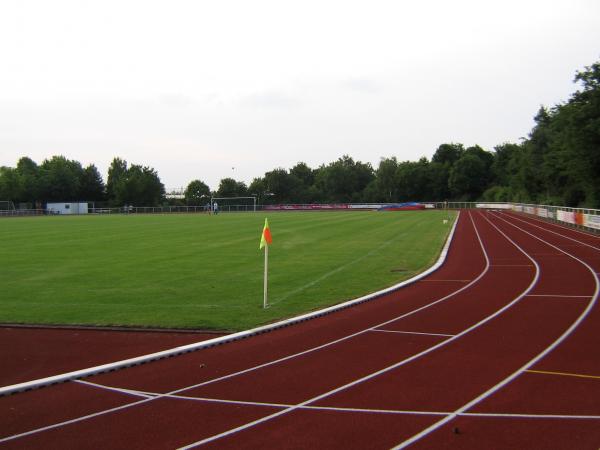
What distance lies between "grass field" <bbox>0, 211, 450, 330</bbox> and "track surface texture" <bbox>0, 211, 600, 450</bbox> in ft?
7.68

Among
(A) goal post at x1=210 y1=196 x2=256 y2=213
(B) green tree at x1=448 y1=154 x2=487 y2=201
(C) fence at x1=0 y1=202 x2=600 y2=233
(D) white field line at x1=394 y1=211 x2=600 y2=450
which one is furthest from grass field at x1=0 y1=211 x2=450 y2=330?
(B) green tree at x1=448 y1=154 x2=487 y2=201

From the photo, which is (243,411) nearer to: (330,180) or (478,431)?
(478,431)

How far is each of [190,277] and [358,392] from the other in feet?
35.6

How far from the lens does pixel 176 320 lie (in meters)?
10.9

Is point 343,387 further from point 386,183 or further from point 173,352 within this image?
point 386,183

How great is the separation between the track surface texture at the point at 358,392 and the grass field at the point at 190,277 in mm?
2339

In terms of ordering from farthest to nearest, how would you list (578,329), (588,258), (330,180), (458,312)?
(330,180) → (588,258) → (458,312) → (578,329)

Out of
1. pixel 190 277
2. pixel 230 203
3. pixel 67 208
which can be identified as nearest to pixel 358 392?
pixel 190 277

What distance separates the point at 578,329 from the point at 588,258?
40.4 feet

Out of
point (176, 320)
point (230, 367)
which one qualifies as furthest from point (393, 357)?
point (176, 320)

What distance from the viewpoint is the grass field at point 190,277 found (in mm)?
11617

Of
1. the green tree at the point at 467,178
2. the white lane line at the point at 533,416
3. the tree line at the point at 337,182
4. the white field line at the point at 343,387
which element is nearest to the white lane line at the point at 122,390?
the white field line at the point at 343,387

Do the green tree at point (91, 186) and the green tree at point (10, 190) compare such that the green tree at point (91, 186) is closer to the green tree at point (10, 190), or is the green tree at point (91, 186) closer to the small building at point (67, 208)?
the green tree at point (10, 190)

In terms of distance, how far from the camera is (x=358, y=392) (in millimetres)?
6703
